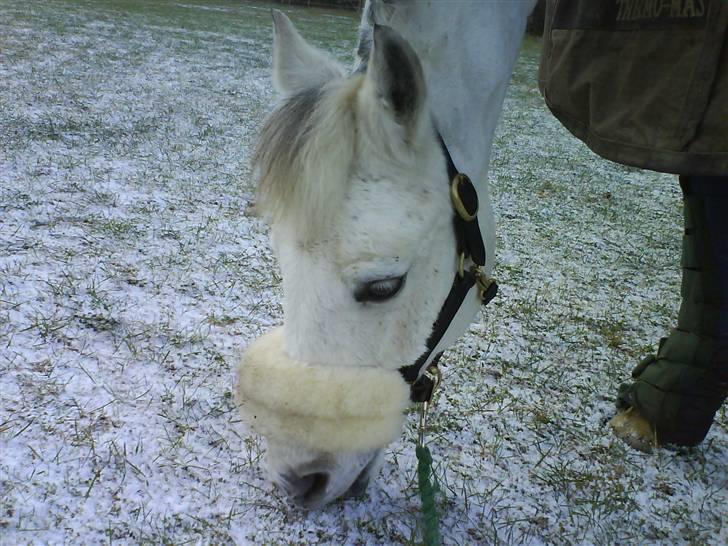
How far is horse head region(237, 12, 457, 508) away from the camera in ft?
3.34

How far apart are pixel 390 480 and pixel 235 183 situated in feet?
8.87

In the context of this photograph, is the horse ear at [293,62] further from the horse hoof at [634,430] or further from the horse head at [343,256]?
the horse hoof at [634,430]

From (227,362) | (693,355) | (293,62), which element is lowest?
(227,362)

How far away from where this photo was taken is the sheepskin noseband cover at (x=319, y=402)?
1108 millimetres

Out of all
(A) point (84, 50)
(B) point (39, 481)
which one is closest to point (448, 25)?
(B) point (39, 481)

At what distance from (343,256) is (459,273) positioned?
1.05 ft

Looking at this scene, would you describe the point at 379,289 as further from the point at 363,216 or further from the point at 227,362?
the point at 227,362

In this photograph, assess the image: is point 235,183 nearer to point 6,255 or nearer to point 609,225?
point 6,255

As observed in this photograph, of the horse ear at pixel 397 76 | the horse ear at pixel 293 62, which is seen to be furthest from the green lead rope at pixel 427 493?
the horse ear at pixel 293 62

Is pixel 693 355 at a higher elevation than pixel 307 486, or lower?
higher

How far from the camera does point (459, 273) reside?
121 cm

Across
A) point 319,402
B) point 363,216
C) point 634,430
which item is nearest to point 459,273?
point 363,216

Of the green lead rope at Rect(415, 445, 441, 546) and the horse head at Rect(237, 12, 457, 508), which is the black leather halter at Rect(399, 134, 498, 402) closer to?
the horse head at Rect(237, 12, 457, 508)

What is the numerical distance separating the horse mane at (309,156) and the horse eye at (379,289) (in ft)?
0.49
